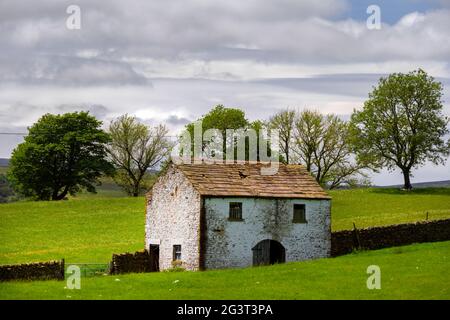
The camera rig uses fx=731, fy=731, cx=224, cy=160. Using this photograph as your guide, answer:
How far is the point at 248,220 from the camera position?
4262 centimetres

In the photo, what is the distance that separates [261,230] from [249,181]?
3360mm

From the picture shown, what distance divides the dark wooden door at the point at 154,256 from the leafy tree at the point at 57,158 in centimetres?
4534

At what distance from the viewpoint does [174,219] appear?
43.3 meters

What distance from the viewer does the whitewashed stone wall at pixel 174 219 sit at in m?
41.5

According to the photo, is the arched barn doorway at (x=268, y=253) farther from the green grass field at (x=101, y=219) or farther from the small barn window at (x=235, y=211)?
the green grass field at (x=101, y=219)

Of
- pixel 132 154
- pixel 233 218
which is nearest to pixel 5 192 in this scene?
pixel 132 154

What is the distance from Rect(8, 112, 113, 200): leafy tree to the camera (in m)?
87.8

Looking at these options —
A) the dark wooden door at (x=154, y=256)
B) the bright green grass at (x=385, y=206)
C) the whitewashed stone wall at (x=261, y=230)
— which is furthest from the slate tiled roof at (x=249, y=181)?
the bright green grass at (x=385, y=206)

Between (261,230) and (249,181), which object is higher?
(249,181)

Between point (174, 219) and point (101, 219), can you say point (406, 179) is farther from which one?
point (174, 219)

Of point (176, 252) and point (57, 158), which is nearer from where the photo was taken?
point (176, 252)

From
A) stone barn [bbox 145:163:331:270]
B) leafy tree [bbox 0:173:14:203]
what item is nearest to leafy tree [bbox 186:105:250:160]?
stone barn [bbox 145:163:331:270]
